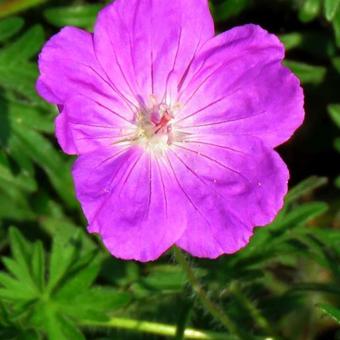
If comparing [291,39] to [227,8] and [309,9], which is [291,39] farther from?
[227,8]

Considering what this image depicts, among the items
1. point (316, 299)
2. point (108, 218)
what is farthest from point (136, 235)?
point (316, 299)

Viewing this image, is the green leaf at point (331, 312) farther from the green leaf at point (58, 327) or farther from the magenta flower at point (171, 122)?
the green leaf at point (58, 327)

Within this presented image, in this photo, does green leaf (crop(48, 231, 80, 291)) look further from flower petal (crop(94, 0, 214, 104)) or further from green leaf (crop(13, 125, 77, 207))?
flower petal (crop(94, 0, 214, 104))

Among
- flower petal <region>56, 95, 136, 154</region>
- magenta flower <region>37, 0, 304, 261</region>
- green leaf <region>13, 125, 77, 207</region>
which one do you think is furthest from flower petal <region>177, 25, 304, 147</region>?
green leaf <region>13, 125, 77, 207</region>

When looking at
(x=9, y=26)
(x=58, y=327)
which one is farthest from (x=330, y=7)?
(x=58, y=327)

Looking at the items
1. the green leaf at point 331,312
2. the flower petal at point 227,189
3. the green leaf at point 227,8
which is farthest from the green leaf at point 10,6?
the green leaf at point 331,312

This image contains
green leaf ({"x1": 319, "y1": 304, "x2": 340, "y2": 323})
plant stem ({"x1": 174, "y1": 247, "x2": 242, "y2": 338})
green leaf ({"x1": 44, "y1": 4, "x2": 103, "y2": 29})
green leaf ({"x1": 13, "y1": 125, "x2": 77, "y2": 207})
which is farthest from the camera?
green leaf ({"x1": 44, "y1": 4, "x2": 103, "y2": 29})

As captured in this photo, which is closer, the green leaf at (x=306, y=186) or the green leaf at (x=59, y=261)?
the green leaf at (x=59, y=261)

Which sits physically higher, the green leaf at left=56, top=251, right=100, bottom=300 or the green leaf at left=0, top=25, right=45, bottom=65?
the green leaf at left=0, top=25, right=45, bottom=65
